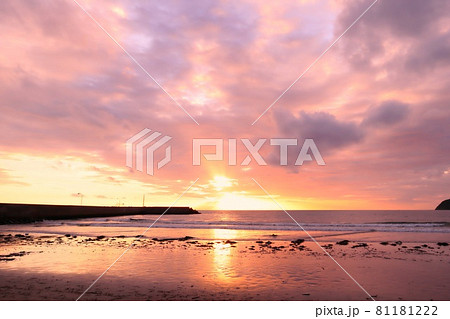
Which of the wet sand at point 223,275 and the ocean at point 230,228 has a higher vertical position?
the wet sand at point 223,275

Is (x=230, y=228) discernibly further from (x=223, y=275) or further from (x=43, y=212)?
(x=43, y=212)

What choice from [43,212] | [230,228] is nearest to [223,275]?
[230,228]

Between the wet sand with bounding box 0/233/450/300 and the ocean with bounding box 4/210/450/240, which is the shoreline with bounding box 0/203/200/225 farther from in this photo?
the wet sand with bounding box 0/233/450/300

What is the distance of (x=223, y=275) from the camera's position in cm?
1384

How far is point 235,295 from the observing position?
10586mm

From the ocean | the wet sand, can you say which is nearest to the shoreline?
the ocean

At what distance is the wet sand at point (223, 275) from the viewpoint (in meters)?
10.8

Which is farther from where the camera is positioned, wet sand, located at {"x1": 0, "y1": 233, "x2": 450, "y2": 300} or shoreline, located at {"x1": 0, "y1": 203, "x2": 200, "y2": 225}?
shoreline, located at {"x1": 0, "y1": 203, "x2": 200, "y2": 225}

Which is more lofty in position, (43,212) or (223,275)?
(43,212)

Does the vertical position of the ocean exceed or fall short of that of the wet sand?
it falls short

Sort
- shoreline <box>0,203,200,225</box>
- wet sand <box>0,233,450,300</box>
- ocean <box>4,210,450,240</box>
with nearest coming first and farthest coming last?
wet sand <box>0,233,450,300</box> < ocean <box>4,210,450,240</box> < shoreline <box>0,203,200,225</box>

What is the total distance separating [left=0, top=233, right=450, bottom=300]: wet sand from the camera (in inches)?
424

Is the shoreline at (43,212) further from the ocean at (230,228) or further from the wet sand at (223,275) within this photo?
the wet sand at (223,275)

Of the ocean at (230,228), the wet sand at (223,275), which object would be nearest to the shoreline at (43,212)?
the ocean at (230,228)
